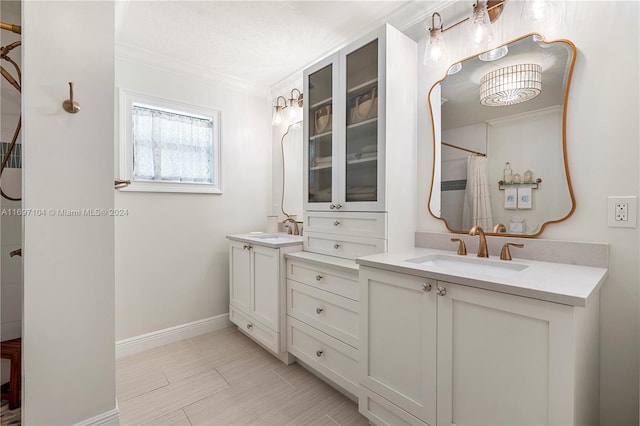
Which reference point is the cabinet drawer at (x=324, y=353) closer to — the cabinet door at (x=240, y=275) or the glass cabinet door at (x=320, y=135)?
the cabinet door at (x=240, y=275)

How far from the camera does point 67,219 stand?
4.68 feet

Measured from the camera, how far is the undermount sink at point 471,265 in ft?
4.66

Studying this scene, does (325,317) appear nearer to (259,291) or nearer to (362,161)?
(259,291)

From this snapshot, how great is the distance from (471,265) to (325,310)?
889 millimetres

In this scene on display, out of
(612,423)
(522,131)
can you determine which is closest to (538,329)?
(612,423)

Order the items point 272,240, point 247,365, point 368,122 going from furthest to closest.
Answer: point 272,240 → point 247,365 → point 368,122

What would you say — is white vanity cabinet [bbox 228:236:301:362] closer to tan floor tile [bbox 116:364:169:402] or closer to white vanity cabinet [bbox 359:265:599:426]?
tan floor tile [bbox 116:364:169:402]

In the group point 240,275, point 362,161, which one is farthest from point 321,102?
point 240,275

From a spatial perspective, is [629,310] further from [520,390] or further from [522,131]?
[522,131]

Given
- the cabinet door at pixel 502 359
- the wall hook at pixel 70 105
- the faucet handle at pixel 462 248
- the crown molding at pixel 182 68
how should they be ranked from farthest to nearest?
the crown molding at pixel 182 68, the faucet handle at pixel 462 248, the wall hook at pixel 70 105, the cabinet door at pixel 502 359

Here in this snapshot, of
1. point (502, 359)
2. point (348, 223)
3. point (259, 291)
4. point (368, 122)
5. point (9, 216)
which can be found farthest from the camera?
point (259, 291)

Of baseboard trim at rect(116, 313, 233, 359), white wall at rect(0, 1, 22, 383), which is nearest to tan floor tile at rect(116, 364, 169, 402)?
baseboard trim at rect(116, 313, 233, 359)

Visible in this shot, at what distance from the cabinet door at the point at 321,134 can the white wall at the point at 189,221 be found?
1.07m

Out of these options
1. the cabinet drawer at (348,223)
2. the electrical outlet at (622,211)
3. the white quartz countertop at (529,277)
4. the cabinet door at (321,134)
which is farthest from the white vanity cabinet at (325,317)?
the electrical outlet at (622,211)
